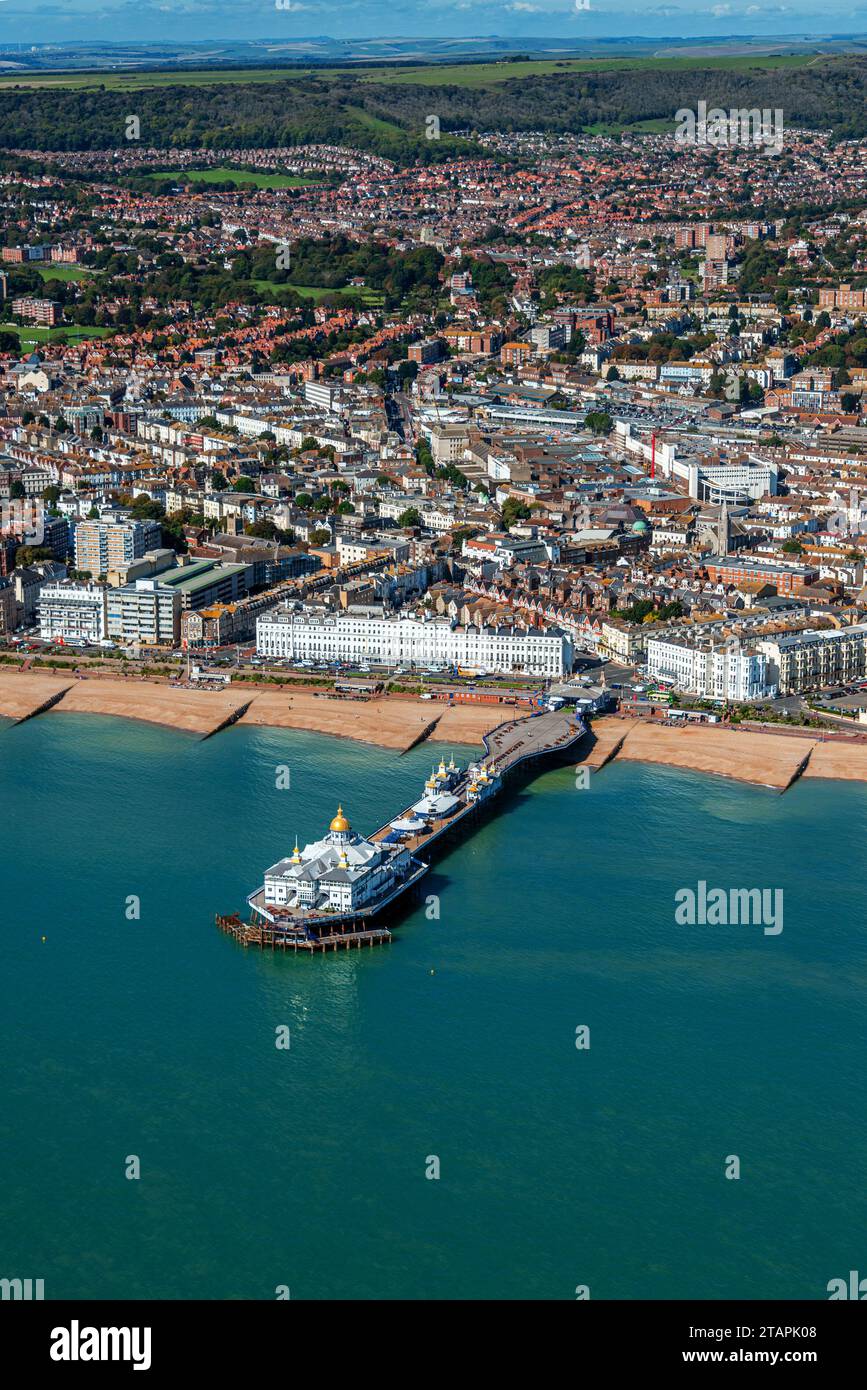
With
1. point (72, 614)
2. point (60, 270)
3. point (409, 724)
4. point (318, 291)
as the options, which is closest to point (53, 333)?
point (318, 291)

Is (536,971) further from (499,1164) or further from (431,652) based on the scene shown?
(431,652)

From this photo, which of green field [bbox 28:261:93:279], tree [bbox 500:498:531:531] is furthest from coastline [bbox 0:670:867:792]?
green field [bbox 28:261:93:279]

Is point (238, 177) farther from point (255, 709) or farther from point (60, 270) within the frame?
point (255, 709)

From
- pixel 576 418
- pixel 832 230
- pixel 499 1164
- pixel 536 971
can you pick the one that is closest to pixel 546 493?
pixel 576 418

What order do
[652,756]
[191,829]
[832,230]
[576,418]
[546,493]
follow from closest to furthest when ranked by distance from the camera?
[191,829] < [652,756] < [546,493] < [576,418] < [832,230]

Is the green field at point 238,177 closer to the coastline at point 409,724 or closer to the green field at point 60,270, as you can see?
the green field at point 60,270

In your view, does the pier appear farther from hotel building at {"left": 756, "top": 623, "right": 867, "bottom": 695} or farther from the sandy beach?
hotel building at {"left": 756, "top": 623, "right": 867, "bottom": 695}

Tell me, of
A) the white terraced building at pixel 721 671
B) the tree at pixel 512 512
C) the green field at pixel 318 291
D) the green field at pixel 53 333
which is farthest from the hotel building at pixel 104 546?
the green field at pixel 318 291
